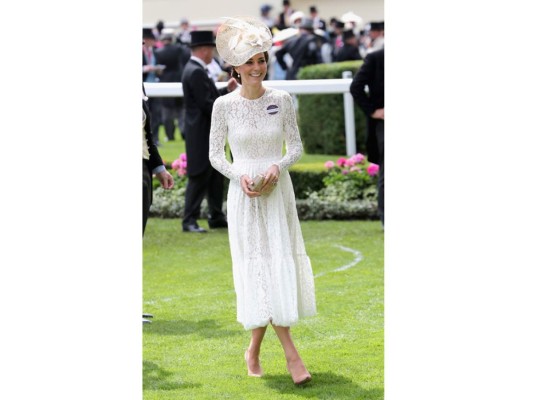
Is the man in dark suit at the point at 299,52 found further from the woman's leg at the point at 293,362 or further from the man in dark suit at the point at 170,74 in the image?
the woman's leg at the point at 293,362

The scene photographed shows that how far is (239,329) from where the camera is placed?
751 centimetres

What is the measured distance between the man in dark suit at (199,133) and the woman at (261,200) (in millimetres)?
5850

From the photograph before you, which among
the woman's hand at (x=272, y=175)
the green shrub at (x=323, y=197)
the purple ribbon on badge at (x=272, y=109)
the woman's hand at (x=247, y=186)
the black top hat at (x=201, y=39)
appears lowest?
the green shrub at (x=323, y=197)

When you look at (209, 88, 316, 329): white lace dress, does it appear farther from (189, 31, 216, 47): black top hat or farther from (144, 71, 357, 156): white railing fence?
(144, 71, 357, 156): white railing fence

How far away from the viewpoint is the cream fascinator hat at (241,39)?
5816 millimetres

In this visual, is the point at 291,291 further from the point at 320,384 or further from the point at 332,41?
the point at 332,41

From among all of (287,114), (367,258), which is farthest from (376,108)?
(287,114)

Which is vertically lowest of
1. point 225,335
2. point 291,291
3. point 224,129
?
point 225,335

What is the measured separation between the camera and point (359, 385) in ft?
19.7

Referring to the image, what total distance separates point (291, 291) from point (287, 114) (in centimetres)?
83

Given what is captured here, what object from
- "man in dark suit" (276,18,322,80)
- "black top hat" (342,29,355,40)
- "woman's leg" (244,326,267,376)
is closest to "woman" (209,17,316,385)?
"woman's leg" (244,326,267,376)

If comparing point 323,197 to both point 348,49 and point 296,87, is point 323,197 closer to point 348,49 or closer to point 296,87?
point 296,87

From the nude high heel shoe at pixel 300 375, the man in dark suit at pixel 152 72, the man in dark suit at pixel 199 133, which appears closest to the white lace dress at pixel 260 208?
the nude high heel shoe at pixel 300 375

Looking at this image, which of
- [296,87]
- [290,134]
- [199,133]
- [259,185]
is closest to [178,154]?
[296,87]
